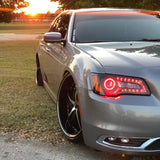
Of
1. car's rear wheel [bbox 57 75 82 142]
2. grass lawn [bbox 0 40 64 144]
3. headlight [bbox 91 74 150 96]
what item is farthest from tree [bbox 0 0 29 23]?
headlight [bbox 91 74 150 96]

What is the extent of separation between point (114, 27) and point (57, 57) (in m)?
0.96

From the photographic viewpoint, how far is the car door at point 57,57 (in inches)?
167

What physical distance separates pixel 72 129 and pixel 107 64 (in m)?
1.06

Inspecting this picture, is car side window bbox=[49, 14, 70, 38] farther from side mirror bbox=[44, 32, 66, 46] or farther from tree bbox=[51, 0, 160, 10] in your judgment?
tree bbox=[51, 0, 160, 10]

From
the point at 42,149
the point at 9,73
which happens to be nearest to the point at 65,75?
the point at 42,149

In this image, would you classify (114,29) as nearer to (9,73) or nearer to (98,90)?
(98,90)

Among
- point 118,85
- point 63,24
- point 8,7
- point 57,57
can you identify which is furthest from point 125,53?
point 8,7

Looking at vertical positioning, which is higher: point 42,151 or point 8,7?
point 8,7

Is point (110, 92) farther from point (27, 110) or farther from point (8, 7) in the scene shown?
point (8, 7)

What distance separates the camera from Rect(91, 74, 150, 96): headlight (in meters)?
2.97

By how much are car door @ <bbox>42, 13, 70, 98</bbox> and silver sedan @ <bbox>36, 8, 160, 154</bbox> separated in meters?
0.03

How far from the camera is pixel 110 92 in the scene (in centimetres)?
300

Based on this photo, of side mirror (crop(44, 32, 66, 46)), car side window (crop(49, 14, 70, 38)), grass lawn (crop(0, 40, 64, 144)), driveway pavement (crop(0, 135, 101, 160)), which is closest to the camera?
driveway pavement (crop(0, 135, 101, 160))

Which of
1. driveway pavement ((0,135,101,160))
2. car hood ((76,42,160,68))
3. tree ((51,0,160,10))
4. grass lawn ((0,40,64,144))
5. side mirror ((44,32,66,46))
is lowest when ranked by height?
grass lawn ((0,40,64,144))
